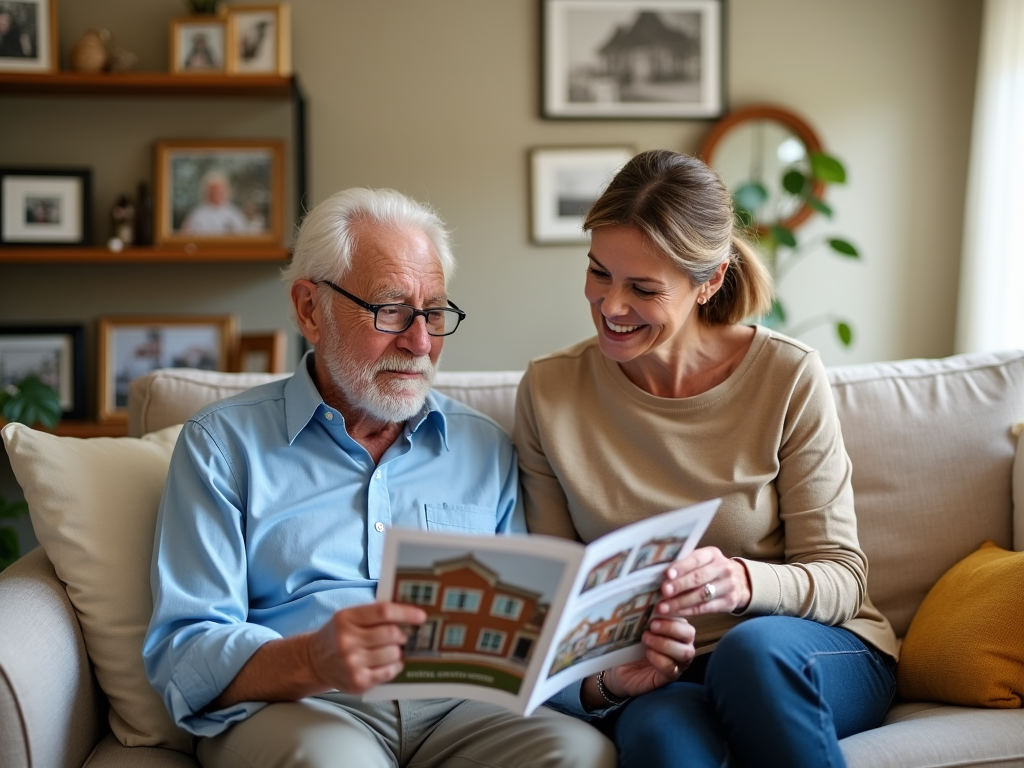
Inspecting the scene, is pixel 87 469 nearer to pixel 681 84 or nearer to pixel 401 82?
pixel 401 82

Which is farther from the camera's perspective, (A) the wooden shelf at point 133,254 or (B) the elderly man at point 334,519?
(A) the wooden shelf at point 133,254

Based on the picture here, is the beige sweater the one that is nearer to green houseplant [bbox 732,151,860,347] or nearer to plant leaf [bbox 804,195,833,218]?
green houseplant [bbox 732,151,860,347]

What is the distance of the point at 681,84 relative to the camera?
365 cm

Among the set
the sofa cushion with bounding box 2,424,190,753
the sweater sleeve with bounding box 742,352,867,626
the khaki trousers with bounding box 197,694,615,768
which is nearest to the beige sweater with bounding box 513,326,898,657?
the sweater sleeve with bounding box 742,352,867,626

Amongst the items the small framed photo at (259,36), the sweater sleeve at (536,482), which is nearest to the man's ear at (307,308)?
the sweater sleeve at (536,482)

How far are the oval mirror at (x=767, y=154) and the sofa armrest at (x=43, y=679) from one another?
9.34 ft

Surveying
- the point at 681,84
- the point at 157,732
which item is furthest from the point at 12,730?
the point at 681,84

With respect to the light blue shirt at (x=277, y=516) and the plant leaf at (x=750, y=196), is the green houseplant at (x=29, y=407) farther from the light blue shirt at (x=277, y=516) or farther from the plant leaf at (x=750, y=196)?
the plant leaf at (x=750, y=196)

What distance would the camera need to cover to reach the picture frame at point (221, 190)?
3463 millimetres

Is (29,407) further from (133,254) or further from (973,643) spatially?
(973,643)

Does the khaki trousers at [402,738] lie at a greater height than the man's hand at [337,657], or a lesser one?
lesser

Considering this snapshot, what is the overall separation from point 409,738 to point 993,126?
3.23 metres

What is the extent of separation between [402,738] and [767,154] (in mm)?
2908

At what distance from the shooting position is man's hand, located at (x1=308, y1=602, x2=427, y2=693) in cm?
113
